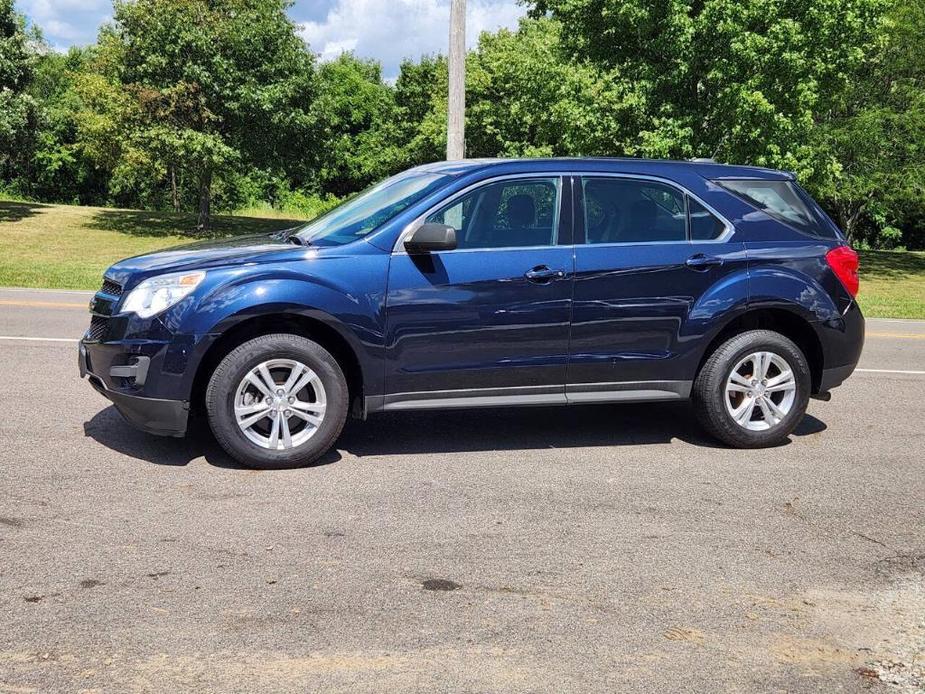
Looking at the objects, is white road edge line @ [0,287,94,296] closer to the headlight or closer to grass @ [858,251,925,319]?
the headlight

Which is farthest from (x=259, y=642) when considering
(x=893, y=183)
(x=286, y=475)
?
(x=893, y=183)

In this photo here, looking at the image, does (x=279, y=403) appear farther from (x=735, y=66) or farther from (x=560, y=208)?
(x=735, y=66)

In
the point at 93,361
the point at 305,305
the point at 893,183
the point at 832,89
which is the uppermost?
the point at 832,89

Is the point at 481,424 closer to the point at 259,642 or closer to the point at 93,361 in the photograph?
the point at 93,361

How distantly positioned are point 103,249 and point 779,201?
23129 mm

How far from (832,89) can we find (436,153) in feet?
98.5

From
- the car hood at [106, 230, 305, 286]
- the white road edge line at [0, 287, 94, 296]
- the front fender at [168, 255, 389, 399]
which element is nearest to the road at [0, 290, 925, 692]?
the front fender at [168, 255, 389, 399]

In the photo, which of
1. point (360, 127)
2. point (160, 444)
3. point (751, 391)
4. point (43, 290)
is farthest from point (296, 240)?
point (360, 127)

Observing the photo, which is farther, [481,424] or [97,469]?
[481,424]

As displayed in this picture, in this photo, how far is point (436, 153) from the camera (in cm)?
4991

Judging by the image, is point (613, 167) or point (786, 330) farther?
point (786, 330)

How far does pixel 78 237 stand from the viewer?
29.4 metres

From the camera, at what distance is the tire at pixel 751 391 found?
6465 mm

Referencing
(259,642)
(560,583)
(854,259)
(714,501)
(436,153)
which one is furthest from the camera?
(436,153)
